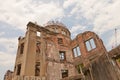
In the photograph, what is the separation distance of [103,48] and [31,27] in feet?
39.4

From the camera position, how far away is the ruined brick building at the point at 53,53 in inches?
757

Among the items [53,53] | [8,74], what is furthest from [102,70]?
[8,74]

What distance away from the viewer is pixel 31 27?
22344 mm

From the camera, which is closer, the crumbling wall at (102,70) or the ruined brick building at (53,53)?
the crumbling wall at (102,70)

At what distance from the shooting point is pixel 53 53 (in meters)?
23.7

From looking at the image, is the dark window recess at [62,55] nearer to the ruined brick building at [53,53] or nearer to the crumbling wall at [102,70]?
the ruined brick building at [53,53]

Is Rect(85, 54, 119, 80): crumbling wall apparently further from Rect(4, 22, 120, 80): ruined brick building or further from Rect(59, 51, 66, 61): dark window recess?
Rect(59, 51, 66, 61): dark window recess

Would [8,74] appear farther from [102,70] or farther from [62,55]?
[102,70]

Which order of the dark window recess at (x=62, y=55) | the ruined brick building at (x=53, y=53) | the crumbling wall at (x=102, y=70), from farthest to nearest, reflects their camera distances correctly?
the dark window recess at (x=62, y=55), the ruined brick building at (x=53, y=53), the crumbling wall at (x=102, y=70)

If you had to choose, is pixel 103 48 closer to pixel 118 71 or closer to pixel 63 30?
pixel 63 30

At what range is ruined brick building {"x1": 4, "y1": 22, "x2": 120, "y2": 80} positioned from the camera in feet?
63.1

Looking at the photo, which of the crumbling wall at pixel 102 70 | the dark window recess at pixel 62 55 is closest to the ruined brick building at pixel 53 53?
the dark window recess at pixel 62 55

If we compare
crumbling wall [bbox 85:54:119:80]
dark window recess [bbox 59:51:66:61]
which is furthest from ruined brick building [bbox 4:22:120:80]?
crumbling wall [bbox 85:54:119:80]

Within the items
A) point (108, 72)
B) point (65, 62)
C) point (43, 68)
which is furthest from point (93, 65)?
point (65, 62)
